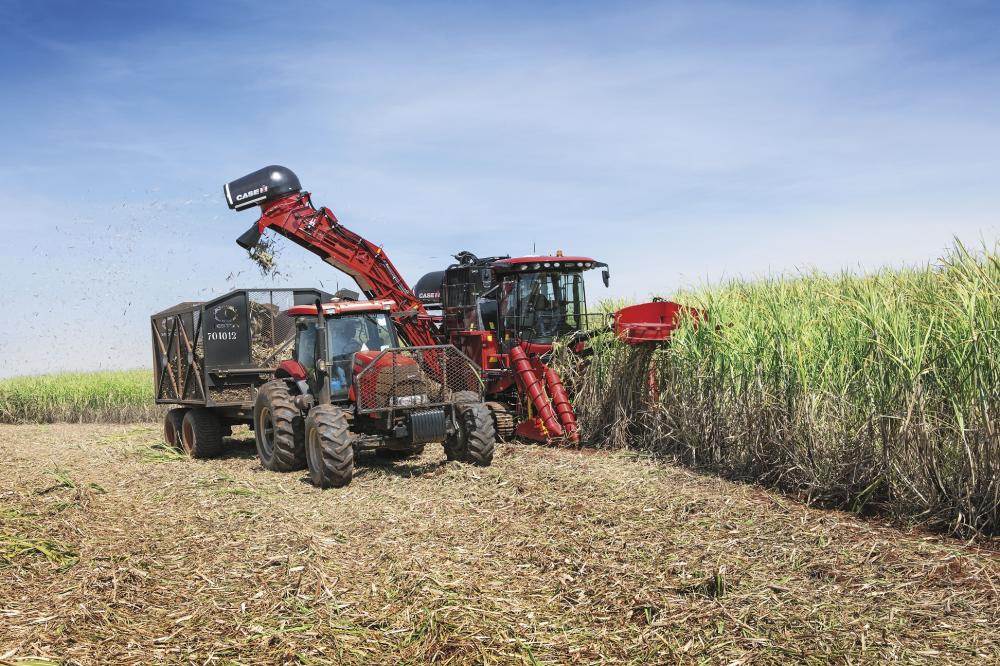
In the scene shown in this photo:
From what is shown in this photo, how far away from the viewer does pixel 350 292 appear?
10859mm

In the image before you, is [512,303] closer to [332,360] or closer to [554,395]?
[554,395]

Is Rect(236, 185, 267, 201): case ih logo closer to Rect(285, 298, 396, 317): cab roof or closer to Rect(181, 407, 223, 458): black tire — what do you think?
Rect(181, 407, 223, 458): black tire

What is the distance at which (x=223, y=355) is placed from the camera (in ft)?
36.4

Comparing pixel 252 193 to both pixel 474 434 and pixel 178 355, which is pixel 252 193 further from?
pixel 474 434

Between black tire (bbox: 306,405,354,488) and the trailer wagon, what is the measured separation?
2778 mm

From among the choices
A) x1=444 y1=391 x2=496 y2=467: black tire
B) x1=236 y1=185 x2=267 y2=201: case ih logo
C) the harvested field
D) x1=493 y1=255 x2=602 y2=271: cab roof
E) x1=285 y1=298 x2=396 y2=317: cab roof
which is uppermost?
x1=236 y1=185 x2=267 y2=201: case ih logo

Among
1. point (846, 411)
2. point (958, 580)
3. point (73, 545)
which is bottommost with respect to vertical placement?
point (958, 580)

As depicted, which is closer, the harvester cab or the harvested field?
the harvested field

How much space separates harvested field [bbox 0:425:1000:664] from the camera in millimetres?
4207

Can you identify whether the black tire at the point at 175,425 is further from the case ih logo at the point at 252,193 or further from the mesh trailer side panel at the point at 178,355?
the case ih logo at the point at 252,193

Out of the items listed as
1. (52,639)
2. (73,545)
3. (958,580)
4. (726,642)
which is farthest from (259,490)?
(958,580)

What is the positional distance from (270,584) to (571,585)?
6.03 feet

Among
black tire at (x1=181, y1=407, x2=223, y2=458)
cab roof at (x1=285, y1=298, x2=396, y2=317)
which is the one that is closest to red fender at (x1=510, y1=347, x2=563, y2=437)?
cab roof at (x1=285, y1=298, x2=396, y2=317)

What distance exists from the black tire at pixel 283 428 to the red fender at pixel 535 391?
2.89 m
